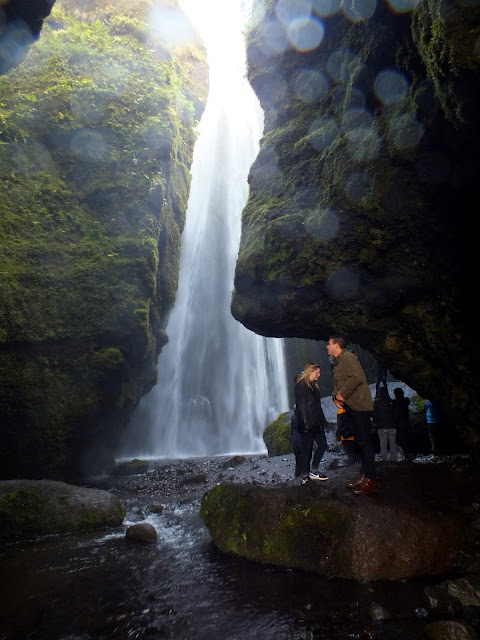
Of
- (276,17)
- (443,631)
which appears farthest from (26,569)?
(276,17)

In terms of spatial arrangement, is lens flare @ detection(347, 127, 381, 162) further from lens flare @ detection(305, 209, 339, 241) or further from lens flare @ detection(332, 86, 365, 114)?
lens flare @ detection(305, 209, 339, 241)

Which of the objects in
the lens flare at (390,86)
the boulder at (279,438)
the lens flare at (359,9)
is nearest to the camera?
the lens flare at (359,9)

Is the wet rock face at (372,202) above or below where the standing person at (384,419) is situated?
above

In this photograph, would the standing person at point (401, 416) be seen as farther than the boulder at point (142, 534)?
Yes

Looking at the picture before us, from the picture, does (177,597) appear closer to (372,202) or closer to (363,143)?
(372,202)

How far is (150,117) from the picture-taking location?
17.2m

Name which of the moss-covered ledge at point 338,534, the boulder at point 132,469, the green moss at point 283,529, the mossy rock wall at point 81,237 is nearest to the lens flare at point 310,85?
the mossy rock wall at point 81,237

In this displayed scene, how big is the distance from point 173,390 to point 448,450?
64.8ft

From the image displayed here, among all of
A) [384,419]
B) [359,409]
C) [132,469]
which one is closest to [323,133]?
[359,409]

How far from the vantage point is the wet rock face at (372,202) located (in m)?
6.07

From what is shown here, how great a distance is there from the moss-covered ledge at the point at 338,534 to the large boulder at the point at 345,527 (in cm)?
1

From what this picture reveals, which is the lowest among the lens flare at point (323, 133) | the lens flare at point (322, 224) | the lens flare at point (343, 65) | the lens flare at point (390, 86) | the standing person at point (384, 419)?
the standing person at point (384, 419)

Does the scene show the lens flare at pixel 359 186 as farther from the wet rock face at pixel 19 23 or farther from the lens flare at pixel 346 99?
the wet rock face at pixel 19 23

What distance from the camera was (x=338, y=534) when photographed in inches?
191
